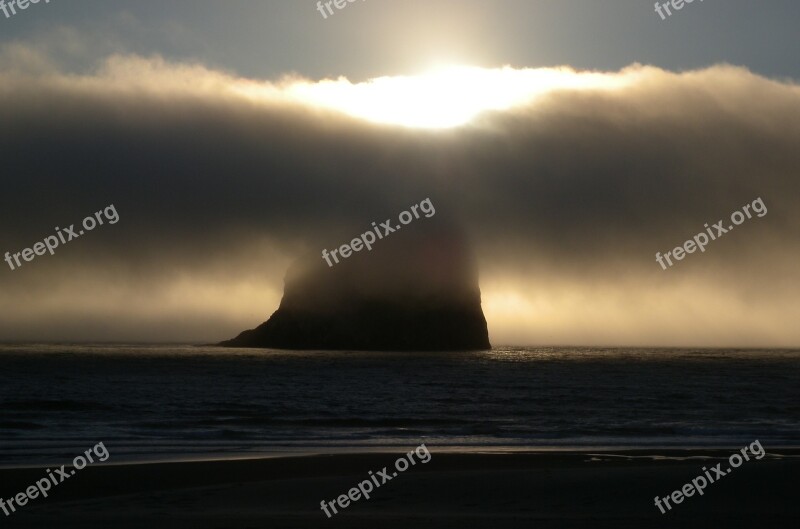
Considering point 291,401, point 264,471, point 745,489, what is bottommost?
point 745,489

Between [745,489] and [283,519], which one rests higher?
[283,519]

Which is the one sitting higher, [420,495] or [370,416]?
[370,416]

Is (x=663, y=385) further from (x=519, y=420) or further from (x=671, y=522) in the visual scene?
(x=671, y=522)

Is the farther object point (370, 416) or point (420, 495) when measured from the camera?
point (370, 416)

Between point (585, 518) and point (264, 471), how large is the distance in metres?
9.92

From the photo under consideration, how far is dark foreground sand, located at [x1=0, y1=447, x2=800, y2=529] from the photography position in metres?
17.6

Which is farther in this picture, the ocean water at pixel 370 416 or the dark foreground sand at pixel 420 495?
the ocean water at pixel 370 416

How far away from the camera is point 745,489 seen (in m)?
21.7

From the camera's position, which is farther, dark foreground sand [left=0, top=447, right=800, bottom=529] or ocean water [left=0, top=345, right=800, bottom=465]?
ocean water [left=0, top=345, right=800, bottom=465]

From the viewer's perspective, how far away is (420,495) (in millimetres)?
20797

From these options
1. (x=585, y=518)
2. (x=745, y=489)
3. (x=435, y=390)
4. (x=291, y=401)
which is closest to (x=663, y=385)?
(x=435, y=390)

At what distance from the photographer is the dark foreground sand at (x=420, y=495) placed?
17.6 metres

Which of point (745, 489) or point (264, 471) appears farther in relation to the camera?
point (264, 471)

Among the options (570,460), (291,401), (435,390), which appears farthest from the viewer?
(435,390)
